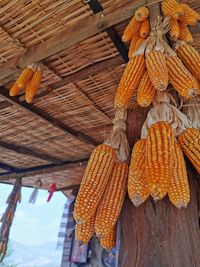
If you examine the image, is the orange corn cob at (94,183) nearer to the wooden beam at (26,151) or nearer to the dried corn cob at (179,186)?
the dried corn cob at (179,186)

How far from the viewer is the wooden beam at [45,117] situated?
8.28ft

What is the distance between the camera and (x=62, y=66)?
2.19 meters

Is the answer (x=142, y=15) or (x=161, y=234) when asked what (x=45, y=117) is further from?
(x=161, y=234)

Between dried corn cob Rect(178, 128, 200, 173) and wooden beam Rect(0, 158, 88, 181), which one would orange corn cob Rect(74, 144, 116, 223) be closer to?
dried corn cob Rect(178, 128, 200, 173)

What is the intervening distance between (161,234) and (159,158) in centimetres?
23

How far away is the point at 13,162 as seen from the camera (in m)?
4.94

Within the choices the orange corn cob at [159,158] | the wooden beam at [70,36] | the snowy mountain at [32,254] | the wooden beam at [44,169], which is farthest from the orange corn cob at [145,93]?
the snowy mountain at [32,254]

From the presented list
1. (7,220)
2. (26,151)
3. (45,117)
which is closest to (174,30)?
(45,117)

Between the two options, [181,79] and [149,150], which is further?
[181,79]

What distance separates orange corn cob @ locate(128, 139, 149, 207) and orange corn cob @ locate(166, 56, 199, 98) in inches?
10.1

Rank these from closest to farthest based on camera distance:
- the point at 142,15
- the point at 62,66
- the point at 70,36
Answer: the point at 142,15
the point at 70,36
the point at 62,66

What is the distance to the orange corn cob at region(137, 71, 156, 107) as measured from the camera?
2.91 feet

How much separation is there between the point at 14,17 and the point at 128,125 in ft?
4.58

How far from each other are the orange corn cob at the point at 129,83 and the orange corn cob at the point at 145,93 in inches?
1.3
